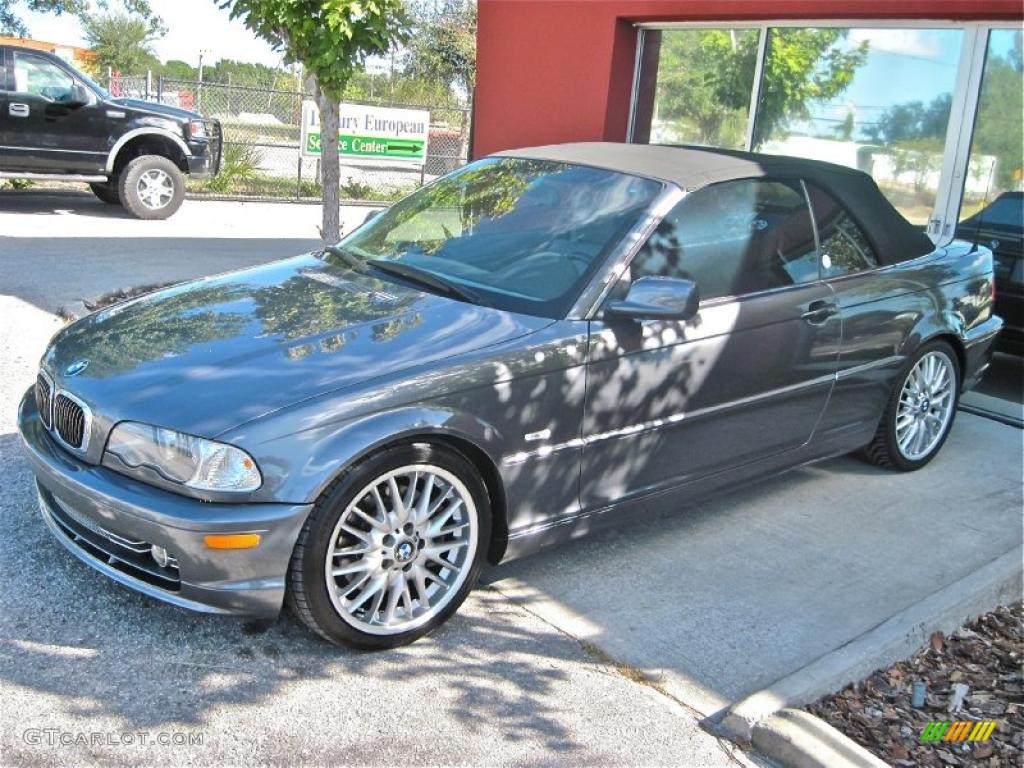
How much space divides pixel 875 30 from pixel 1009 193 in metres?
1.61

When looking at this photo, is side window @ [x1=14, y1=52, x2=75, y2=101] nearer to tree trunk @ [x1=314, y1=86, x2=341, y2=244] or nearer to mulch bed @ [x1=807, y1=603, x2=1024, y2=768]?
tree trunk @ [x1=314, y1=86, x2=341, y2=244]

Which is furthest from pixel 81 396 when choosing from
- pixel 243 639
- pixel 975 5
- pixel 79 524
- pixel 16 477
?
pixel 975 5

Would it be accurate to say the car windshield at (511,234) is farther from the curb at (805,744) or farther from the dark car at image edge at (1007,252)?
the dark car at image edge at (1007,252)

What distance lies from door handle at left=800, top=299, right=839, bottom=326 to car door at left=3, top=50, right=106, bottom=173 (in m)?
10.4

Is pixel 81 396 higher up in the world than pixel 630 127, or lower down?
lower down

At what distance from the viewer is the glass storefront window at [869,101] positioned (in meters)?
7.40

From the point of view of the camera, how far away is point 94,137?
12469 mm

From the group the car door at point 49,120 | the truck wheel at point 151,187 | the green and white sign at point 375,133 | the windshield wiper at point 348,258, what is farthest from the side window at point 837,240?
the green and white sign at point 375,133

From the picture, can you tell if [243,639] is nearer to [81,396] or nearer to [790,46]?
[81,396]

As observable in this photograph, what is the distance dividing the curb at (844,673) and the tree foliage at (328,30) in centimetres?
511

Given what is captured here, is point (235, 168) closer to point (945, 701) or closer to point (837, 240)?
point (837, 240)

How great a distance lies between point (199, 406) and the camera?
10.6 ft

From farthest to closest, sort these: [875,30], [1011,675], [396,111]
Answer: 1. [396,111]
2. [875,30]
3. [1011,675]

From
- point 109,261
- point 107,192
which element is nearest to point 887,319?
point 109,261
